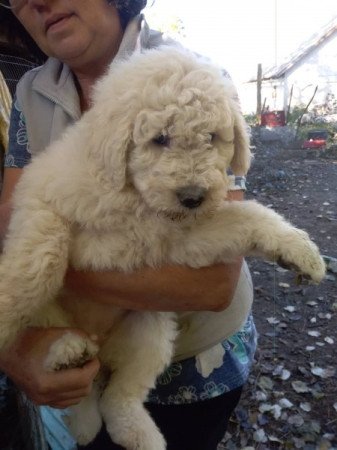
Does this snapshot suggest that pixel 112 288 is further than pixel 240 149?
No

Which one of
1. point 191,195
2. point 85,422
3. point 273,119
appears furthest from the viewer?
point 273,119

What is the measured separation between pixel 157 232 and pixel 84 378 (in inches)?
21.7

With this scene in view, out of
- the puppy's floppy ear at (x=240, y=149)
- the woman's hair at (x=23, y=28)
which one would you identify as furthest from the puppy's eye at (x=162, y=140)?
the woman's hair at (x=23, y=28)

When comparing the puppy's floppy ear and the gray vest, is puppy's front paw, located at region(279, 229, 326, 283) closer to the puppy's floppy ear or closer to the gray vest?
the puppy's floppy ear

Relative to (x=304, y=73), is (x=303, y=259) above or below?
below

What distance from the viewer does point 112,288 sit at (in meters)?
1.57

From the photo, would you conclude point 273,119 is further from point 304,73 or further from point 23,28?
point 23,28

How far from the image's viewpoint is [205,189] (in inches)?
54.9

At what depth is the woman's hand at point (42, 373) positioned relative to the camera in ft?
5.07

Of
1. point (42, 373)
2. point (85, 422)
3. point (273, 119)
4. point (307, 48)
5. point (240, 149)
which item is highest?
point (307, 48)

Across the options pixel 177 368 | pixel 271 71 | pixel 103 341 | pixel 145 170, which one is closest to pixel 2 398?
pixel 103 341

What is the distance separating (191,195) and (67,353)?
69 cm

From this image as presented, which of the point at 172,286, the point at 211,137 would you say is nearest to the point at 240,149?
the point at 211,137

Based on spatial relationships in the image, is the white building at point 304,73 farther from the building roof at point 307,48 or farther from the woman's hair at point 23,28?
the woman's hair at point 23,28
